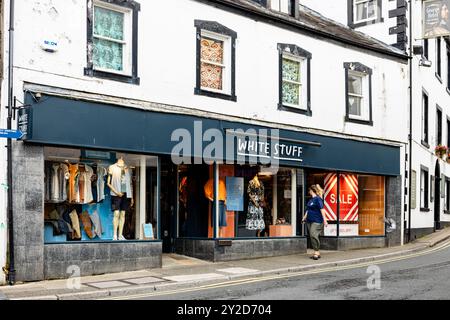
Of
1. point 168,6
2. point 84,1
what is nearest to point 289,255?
point 168,6

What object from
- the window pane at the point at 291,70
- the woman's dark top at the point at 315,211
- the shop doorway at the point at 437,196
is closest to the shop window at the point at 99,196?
the woman's dark top at the point at 315,211

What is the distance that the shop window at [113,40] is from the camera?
1316 centimetres

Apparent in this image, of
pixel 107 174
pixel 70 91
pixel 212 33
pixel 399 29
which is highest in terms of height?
pixel 399 29

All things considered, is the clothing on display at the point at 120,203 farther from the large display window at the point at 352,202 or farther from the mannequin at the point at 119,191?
the large display window at the point at 352,202

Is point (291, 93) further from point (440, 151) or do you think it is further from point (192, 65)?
point (440, 151)

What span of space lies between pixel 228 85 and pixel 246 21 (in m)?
1.89

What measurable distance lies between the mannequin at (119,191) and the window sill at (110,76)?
5.77 feet

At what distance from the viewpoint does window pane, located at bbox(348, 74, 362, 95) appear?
1966 cm

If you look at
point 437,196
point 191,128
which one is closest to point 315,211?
point 191,128

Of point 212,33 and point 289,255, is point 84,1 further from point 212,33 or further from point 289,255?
point 289,255

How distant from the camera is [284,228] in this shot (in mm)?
17125

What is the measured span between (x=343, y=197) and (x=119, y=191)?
8.31 meters

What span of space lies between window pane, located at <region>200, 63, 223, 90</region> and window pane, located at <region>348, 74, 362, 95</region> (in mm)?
5609

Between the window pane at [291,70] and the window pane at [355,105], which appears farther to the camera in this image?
the window pane at [355,105]
